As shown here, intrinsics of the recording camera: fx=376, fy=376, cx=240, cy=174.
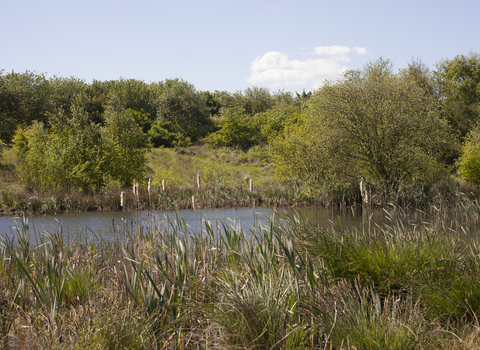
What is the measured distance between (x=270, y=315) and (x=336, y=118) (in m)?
17.5

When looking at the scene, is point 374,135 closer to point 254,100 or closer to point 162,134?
point 162,134

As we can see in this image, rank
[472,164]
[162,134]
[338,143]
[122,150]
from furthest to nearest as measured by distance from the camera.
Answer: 1. [162,134]
2. [122,150]
3. [472,164]
4. [338,143]

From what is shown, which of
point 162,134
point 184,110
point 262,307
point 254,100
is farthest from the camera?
point 254,100

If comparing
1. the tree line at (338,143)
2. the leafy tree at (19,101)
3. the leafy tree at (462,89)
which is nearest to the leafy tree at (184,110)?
the leafy tree at (19,101)

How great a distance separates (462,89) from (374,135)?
2395 cm

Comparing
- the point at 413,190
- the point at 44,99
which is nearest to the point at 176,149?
the point at 44,99

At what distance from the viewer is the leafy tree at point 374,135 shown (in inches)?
760

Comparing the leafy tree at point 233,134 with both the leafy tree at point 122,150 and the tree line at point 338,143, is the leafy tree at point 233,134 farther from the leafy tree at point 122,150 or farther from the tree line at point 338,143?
the leafy tree at point 122,150

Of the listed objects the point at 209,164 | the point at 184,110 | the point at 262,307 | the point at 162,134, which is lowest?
the point at 262,307

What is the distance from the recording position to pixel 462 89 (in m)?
37.2

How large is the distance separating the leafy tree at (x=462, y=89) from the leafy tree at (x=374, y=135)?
16939 millimetres

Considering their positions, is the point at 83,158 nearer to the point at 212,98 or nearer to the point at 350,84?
the point at 350,84

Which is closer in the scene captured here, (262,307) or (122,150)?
(262,307)

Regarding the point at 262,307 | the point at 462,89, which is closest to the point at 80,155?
the point at 262,307
